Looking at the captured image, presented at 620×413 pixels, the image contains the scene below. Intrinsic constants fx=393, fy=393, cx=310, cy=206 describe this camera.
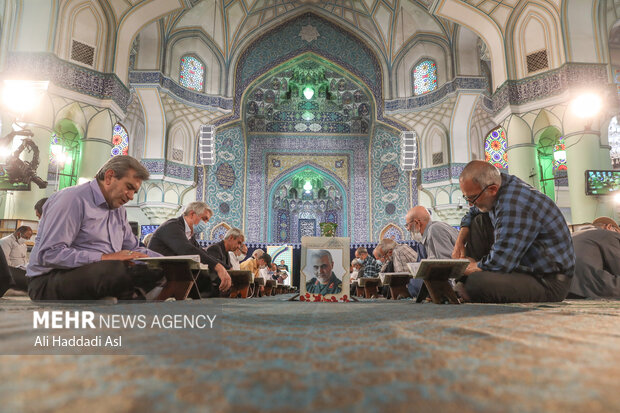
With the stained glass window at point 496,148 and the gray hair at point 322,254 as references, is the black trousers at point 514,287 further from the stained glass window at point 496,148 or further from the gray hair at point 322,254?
the stained glass window at point 496,148

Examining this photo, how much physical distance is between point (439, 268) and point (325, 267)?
147 centimetres

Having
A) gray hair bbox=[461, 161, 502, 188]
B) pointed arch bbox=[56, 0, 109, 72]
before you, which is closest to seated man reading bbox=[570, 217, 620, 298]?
gray hair bbox=[461, 161, 502, 188]

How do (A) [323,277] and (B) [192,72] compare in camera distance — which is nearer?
(A) [323,277]

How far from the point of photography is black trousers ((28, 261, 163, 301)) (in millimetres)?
1599

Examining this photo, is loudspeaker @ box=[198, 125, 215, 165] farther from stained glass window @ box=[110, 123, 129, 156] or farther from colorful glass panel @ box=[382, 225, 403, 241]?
colorful glass panel @ box=[382, 225, 403, 241]

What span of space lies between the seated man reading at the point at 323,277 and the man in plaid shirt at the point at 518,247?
1.36 meters

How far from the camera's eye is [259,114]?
1238 cm

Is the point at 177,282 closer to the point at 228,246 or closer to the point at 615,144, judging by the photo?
the point at 228,246

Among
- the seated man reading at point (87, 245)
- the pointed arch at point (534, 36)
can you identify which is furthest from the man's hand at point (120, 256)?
the pointed arch at point (534, 36)

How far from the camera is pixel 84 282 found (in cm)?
159

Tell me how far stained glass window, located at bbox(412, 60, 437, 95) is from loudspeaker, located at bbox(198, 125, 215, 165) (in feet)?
16.9

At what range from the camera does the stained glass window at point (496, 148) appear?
975 centimetres

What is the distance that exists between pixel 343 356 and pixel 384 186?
36.9 feet

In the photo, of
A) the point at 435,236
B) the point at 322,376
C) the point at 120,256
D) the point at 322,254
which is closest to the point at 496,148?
the point at 435,236
